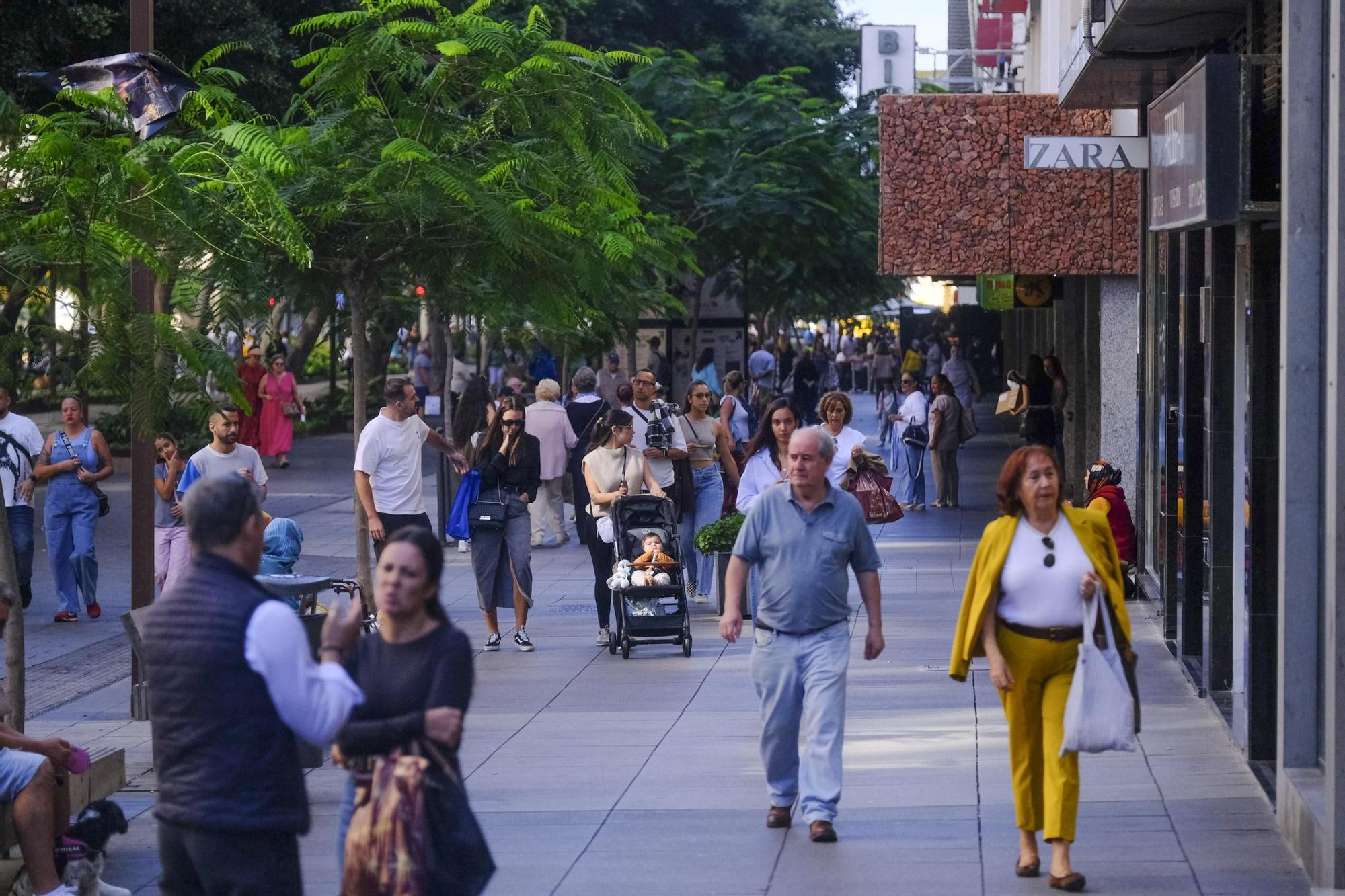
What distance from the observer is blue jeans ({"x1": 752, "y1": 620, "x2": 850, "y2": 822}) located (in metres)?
7.36

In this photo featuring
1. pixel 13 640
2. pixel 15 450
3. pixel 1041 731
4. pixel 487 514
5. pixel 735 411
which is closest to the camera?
pixel 1041 731

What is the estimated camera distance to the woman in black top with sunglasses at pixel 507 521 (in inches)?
489

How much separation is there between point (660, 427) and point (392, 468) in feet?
9.00

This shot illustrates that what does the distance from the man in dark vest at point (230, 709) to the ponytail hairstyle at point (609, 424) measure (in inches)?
336

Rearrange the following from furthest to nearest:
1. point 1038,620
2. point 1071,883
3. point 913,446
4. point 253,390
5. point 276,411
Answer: point 276,411 → point 253,390 → point 913,446 → point 1038,620 → point 1071,883

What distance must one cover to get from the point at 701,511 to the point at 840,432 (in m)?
2.49

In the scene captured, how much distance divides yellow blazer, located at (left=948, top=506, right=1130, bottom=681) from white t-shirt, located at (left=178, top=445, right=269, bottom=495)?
5.91m

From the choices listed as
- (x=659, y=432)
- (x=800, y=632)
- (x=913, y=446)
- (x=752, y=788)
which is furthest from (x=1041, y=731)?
(x=913, y=446)

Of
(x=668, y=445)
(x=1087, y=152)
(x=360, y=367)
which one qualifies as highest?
(x=1087, y=152)

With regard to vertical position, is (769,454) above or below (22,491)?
above

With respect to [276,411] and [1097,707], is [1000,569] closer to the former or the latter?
[1097,707]

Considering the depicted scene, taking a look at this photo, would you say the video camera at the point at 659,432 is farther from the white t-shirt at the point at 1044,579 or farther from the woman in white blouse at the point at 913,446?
the woman in white blouse at the point at 913,446

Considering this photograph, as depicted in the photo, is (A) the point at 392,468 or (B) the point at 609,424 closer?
(A) the point at 392,468

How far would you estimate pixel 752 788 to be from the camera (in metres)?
8.47
